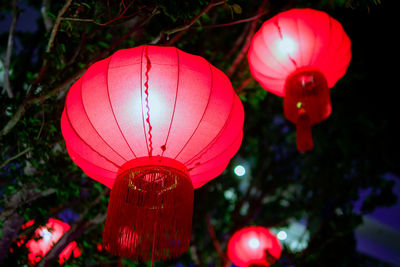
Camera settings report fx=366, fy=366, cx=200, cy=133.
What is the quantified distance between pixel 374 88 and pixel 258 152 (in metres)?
2.61

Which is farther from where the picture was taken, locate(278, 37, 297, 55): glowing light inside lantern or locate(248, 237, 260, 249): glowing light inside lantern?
locate(248, 237, 260, 249): glowing light inside lantern

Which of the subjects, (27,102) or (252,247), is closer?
(27,102)

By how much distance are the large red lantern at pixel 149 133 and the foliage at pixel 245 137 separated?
93cm

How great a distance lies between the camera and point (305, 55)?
284cm

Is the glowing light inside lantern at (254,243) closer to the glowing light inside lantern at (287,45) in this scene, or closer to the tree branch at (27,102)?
the glowing light inside lantern at (287,45)

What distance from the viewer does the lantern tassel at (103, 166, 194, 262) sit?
1898 millimetres

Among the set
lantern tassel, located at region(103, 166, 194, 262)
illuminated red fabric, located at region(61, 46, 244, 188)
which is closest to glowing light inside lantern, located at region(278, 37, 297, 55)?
illuminated red fabric, located at region(61, 46, 244, 188)

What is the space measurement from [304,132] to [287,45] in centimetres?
70

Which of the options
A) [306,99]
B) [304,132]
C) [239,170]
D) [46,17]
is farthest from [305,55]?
[239,170]

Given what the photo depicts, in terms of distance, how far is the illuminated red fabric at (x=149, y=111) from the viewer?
1.86 meters

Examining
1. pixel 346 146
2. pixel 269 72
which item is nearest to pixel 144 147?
pixel 269 72

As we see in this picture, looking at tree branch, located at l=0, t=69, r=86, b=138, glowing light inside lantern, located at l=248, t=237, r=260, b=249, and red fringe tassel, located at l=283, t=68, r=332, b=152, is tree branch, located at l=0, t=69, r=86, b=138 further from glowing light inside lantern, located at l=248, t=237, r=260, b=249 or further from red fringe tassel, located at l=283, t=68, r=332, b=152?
glowing light inside lantern, located at l=248, t=237, r=260, b=249

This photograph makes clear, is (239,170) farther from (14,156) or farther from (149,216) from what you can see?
(149,216)

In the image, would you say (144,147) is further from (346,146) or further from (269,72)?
(346,146)
